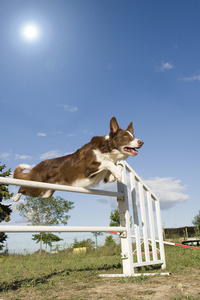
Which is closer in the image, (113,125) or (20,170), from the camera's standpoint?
(113,125)

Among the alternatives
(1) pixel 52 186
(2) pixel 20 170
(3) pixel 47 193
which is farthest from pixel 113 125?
(2) pixel 20 170

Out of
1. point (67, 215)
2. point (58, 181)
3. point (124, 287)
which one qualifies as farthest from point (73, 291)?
point (67, 215)

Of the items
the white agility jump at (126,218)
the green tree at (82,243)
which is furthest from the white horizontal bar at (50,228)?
the green tree at (82,243)

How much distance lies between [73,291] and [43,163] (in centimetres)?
153

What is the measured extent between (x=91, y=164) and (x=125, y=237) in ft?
4.31

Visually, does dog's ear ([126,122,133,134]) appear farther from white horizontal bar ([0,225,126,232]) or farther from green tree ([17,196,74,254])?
green tree ([17,196,74,254])

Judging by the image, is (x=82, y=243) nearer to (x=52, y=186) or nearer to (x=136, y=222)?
(x=136, y=222)

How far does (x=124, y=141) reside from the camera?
10.5ft

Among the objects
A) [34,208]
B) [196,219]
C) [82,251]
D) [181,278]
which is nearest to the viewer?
[181,278]

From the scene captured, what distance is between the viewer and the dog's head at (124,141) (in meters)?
3.20

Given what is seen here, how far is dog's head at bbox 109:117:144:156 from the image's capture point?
3199 millimetres

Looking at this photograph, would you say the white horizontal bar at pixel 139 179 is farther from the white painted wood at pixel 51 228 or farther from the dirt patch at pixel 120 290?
the dirt patch at pixel 120 290

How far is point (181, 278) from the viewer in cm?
323

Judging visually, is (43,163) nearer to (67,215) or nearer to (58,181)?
(58,181)
